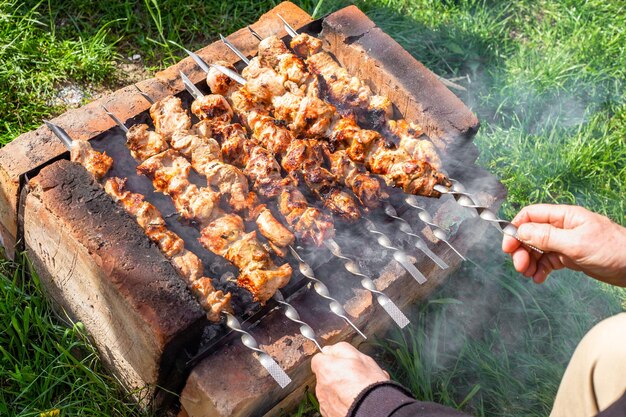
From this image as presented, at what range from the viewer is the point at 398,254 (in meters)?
3.22

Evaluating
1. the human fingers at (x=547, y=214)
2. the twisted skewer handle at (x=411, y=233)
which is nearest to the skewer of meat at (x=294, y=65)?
the twisted skewer handle at (x=411, y=233)

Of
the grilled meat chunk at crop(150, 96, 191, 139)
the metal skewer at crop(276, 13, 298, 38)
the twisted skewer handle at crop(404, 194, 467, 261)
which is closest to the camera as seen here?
the twisted skewer handle at crop(404, 194, 467, 261)

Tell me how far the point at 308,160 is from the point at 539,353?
2.10m

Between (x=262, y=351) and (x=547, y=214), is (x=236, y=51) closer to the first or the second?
(x=262, y=351)

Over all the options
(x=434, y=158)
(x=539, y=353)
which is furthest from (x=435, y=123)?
(x=539, y=353)

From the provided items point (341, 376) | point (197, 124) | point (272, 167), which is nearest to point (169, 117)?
point (197, 124)

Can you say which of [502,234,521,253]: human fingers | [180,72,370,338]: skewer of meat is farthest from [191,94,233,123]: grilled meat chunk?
[502,234,521,253]: human fingers

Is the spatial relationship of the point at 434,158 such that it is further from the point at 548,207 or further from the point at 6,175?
the point at 6,175

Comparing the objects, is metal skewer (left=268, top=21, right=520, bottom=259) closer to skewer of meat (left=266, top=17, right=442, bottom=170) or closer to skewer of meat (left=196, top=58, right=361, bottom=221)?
skewer of meat (left=266, top=17, right=442, bottom=170)

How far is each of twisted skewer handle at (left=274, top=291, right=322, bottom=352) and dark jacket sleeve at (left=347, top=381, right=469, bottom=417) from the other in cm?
40

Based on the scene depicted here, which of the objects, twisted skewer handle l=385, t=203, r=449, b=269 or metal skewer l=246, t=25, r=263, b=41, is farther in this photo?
metal skewer l=246, t=25, r=263, b=41

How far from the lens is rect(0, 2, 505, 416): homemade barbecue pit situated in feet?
9.25

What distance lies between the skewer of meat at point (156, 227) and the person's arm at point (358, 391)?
571 mm

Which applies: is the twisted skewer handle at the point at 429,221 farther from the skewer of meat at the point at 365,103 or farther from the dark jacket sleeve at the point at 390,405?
the dark jacket sleeve at the point at 390,405
